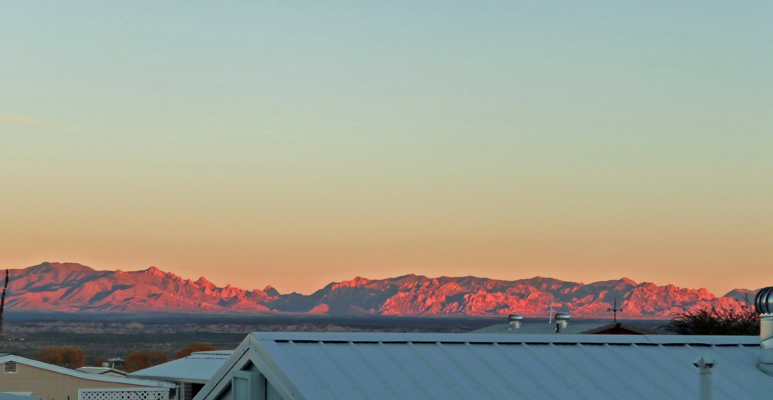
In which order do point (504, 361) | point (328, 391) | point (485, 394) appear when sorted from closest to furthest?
point (328, 391), point (485, 394), point (504, 361)

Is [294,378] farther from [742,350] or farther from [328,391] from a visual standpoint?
[742,350]

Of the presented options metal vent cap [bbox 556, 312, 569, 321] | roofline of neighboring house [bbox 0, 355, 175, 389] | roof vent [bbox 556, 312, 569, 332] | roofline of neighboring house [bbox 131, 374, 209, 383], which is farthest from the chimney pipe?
metal vent cap [bbox 556, 312, 569, 321]

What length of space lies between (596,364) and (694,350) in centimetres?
253

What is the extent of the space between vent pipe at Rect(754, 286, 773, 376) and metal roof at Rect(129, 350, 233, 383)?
22.3 meters

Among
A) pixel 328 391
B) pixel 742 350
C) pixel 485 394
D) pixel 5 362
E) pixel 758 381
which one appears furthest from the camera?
pixel 5 362

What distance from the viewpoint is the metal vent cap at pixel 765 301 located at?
16.8m

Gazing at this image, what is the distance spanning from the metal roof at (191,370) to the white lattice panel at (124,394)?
174cm

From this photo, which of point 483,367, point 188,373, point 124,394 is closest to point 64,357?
point 188,373

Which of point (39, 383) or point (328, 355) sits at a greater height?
point (328, 355)

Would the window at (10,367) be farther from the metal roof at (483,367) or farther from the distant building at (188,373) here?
the metal roof at (483,367)

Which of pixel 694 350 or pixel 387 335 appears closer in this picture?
pixel 387 335

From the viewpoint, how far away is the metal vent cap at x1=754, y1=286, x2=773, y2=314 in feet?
55.0

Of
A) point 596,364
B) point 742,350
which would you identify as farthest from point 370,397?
point 742,350

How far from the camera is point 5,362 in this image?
1366 inches
